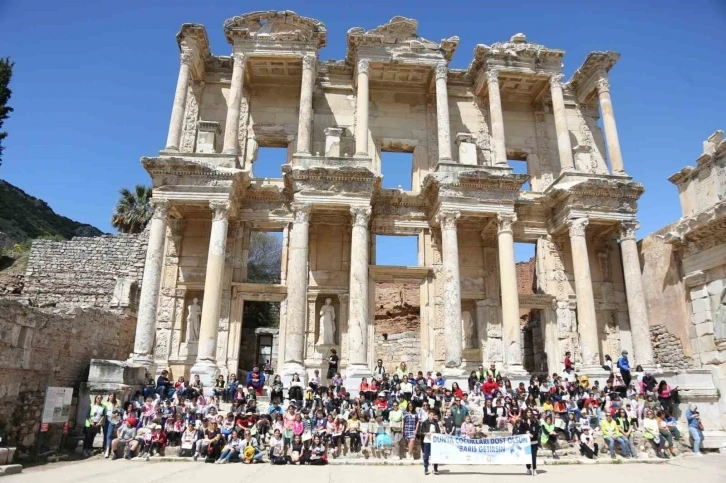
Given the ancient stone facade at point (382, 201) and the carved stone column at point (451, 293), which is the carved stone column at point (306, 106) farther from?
the carved stone column at point (451, 293)

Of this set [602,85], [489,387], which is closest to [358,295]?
[489,387]

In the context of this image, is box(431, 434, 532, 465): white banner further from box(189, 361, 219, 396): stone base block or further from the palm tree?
the palm tree

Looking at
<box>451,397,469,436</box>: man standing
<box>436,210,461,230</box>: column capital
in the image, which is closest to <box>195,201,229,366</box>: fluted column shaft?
<box>436,210,461,230</box>: column capital

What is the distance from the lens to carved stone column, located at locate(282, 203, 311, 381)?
54.6 feet

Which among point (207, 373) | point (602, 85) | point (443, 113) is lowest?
point (207, 373)

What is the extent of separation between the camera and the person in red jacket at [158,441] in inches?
469

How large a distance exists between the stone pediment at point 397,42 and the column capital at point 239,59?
4228mm

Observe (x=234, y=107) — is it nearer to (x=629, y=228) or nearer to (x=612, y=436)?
(x=629, y=228)

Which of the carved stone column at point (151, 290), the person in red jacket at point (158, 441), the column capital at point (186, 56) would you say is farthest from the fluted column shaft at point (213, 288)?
the column capital at point (186, 56)

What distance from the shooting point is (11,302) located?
11.9 metres

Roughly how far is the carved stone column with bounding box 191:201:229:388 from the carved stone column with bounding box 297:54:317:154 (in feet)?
12.0

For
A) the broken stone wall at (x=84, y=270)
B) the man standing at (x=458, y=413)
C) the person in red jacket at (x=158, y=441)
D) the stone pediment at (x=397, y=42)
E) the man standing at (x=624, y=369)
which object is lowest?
the person in red jacket at (x=158, y=441)

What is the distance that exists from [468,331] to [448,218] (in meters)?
4.52

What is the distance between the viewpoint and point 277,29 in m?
20.9
